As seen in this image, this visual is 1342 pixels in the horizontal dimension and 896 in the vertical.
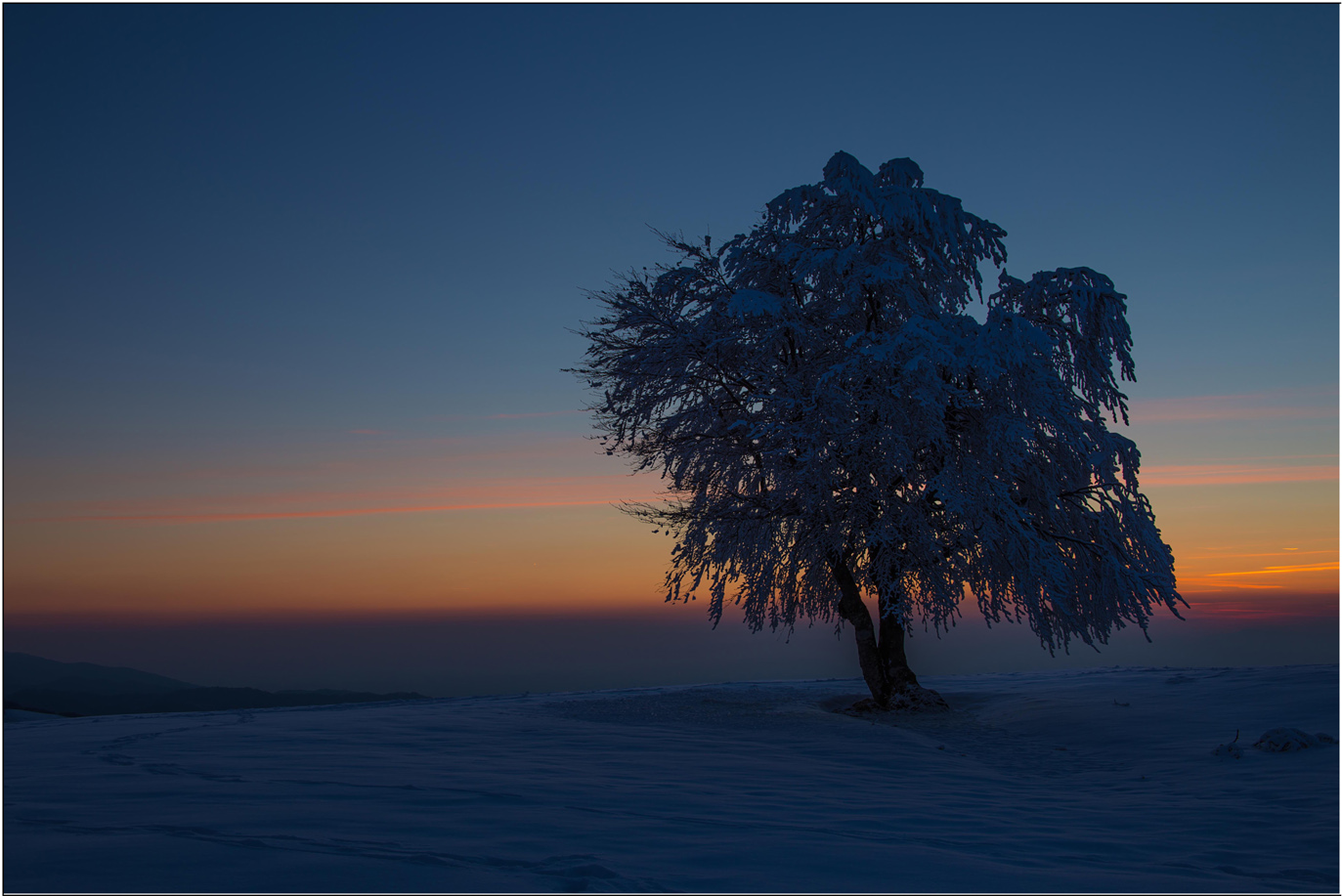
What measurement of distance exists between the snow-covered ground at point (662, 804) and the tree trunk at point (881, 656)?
101 inches

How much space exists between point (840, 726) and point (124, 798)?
8605 millimetres

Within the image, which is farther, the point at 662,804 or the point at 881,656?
the point at 881,656

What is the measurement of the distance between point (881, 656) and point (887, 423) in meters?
4.26

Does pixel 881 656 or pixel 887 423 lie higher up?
pixel 887 423

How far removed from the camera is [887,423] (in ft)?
43.0

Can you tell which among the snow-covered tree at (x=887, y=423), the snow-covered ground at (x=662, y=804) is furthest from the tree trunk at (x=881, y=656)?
the snow-covered ground at (x=662, y=804)

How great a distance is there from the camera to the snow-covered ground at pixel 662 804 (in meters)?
4.07

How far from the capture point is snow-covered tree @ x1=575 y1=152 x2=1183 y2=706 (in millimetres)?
12594

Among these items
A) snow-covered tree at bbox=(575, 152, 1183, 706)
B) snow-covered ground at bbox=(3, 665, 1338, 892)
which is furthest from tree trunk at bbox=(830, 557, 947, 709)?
snow-covered ground at bbox=(3, 665, 1338, 892)

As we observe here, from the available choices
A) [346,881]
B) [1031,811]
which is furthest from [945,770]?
[346,881]

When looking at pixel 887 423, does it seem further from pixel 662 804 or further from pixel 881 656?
pixel 662 804

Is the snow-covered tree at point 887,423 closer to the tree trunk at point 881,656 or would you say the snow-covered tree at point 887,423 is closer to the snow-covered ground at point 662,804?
the tree trunk at point 881,656

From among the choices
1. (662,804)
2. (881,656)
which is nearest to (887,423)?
(881,656)

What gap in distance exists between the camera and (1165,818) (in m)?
6.29
